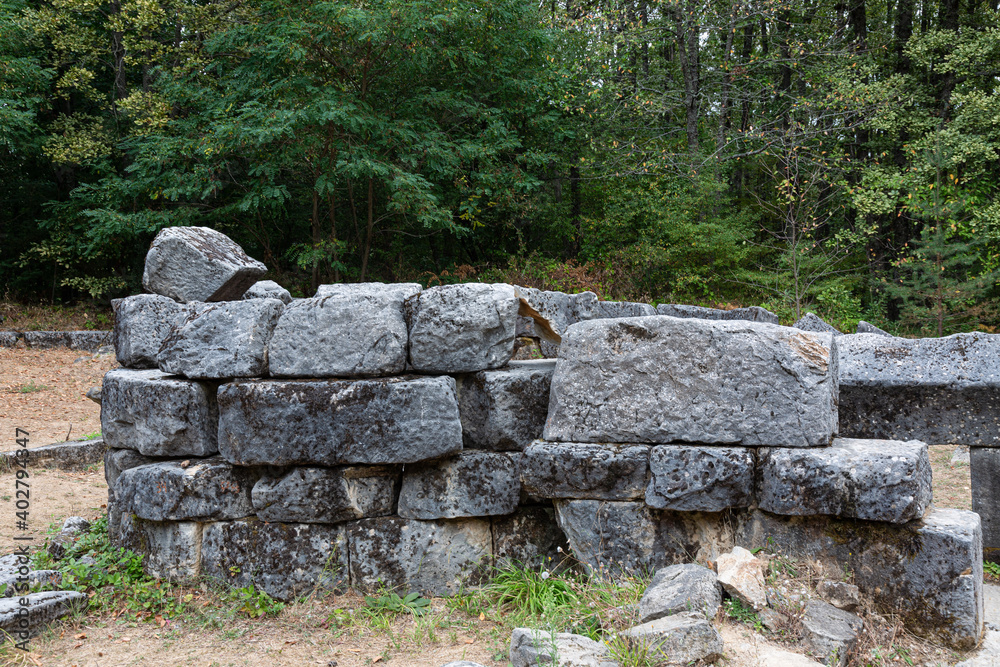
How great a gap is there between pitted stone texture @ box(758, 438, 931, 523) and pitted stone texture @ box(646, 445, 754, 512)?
11 cm

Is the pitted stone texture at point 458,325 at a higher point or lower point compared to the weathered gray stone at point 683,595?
higher

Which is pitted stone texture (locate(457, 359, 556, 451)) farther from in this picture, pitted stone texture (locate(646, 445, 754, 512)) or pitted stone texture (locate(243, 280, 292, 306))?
pitted stone texture (locate(243, 280, 292, 306))

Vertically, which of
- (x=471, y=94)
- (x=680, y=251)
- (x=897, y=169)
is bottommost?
(x=680, y=251)

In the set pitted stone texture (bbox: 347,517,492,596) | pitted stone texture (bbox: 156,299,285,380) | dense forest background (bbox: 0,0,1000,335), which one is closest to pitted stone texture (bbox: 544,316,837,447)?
pitted stone texture (bbox: 347,517,492,596)

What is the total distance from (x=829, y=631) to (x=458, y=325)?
240cm

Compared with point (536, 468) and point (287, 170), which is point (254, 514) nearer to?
point (536, 468)

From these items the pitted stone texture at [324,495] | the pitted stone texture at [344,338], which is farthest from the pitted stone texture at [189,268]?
the pitted stone texture at [324,495]

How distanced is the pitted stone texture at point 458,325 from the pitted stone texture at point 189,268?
1692 millimetres

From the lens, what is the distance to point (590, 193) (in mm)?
16297

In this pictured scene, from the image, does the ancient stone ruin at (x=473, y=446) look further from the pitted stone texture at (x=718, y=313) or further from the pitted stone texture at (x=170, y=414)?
the pitted stone texture at (x=718, y=313)

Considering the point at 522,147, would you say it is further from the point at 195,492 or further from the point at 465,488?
the point at 195,492

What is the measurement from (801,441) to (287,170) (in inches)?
465

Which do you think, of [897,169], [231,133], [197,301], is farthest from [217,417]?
[897,169]

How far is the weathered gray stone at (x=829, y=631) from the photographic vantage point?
10.1 ft
